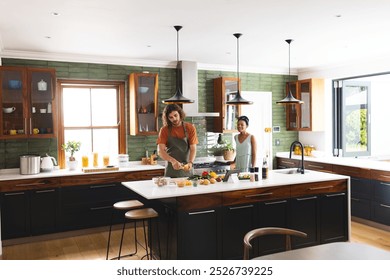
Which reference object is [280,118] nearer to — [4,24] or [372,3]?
[372,3]

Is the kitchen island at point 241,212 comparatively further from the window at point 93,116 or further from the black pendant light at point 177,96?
the window at point 93,116

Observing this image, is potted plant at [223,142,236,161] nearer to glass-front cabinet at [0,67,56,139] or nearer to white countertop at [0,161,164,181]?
white countertop at [0,161,164,181]

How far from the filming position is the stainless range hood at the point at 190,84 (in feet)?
20.0

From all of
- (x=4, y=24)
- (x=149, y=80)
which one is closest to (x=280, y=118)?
(x=149, y=80)

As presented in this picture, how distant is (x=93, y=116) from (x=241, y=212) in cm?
329

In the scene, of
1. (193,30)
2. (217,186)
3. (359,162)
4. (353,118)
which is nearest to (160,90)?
(193,30)

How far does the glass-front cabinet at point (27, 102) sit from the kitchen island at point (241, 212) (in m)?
2.16

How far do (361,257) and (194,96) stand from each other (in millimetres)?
4602

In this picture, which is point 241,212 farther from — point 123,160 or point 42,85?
point 42,85

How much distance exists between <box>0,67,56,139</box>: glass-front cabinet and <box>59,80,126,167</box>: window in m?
0.39

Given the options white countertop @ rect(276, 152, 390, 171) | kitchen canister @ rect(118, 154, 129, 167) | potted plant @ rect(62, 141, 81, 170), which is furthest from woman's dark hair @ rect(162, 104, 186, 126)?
white countertop @ rect(276, 152, 390, 171)

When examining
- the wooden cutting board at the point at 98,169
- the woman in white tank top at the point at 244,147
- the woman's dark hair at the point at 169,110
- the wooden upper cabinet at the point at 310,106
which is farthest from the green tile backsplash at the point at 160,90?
the woman's dark hair at the point at 169,110

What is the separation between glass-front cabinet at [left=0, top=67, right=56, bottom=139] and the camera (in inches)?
196

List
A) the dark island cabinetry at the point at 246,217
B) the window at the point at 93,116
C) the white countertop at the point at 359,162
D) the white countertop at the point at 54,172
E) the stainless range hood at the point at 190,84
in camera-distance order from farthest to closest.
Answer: the stainless range hood at the point at 190,84 < the window at the point at 93,116 < the white countertop at the point at 359,162 < the white countertop at the point at 54,172 < the dark island cabinetry at the point at 246,217
